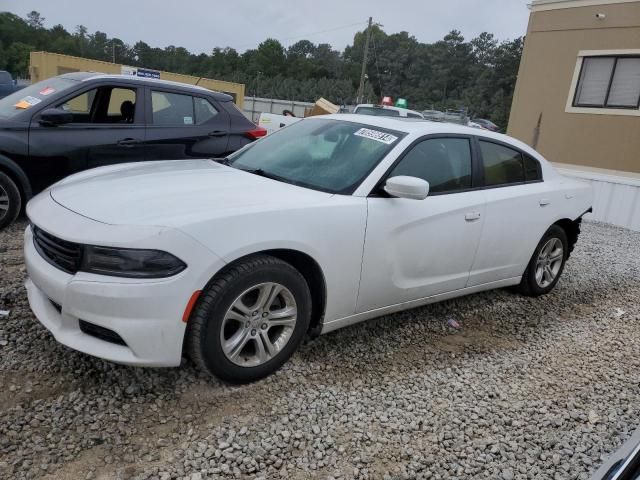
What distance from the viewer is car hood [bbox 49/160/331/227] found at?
8.26 ft

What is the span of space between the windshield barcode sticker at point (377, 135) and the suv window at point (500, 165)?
0.92 meters

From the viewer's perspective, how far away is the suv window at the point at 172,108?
5637mm

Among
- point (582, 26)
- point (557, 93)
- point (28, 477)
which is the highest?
point (582, 26)

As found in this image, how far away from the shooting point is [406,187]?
9.95 feet

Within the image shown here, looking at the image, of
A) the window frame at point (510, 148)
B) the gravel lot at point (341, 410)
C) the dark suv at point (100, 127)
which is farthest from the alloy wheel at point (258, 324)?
the dark suv at point (100, 127)

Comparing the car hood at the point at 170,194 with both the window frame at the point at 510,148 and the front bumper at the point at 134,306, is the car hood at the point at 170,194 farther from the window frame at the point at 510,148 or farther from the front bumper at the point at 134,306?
the window frame at the point at 510,148

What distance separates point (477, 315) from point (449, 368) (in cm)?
106

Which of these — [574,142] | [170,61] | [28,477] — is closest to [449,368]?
[28,477]

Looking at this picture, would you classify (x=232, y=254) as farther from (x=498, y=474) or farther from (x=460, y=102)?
(x=460, y=102)

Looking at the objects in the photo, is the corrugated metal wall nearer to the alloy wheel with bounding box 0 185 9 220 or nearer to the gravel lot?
the gravel lot

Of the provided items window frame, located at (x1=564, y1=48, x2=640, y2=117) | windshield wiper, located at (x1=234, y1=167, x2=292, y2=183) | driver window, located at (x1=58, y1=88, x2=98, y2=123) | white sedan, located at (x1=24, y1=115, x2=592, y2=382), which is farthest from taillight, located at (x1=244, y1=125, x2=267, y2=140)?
window frame, located at (x1=564, y1=48, x2=640, y2=117)

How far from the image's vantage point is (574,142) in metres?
→ 14.1

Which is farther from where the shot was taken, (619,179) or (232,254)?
(619,179)

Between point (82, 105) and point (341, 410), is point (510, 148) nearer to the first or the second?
point (341, 410)
